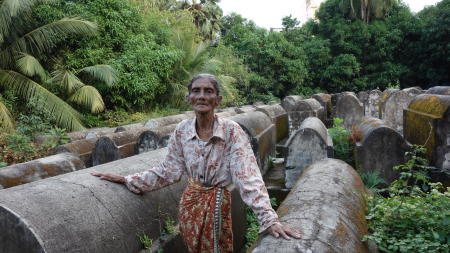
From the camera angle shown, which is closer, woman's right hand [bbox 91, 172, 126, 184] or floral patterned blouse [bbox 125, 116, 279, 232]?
floral patterned blouse [bbox 125, 116, 279, 232]

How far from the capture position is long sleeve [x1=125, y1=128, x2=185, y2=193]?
2639 millimetres

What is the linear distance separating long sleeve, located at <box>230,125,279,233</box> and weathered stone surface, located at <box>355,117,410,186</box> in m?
3.17

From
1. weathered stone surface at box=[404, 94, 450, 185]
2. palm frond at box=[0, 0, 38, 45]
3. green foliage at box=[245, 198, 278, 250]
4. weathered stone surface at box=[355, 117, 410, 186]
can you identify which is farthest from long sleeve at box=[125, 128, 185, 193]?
palm frond at box=[0, 0, 38, 45]

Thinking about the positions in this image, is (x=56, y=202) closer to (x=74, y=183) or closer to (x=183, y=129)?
(x=74, y=183)

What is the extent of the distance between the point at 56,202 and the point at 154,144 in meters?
3.86

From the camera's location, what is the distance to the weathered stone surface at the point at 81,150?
6.17m

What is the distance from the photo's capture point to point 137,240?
274 centimetres

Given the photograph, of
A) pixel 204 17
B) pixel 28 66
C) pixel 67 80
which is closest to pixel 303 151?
pixel 28 66

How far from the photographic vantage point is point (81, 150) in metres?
6.29

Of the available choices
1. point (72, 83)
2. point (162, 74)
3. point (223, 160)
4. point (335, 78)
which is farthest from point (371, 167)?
point (335, 78)

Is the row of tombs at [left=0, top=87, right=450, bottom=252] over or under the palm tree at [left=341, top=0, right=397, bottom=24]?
under

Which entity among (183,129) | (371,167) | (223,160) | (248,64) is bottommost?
(371,167)

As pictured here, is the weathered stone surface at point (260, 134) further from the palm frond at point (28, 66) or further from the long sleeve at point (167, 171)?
the palm frond at point (28, 66)

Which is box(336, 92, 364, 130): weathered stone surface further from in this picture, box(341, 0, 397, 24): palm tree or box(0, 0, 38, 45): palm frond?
box(341, 0, 397, 24): palm tree
